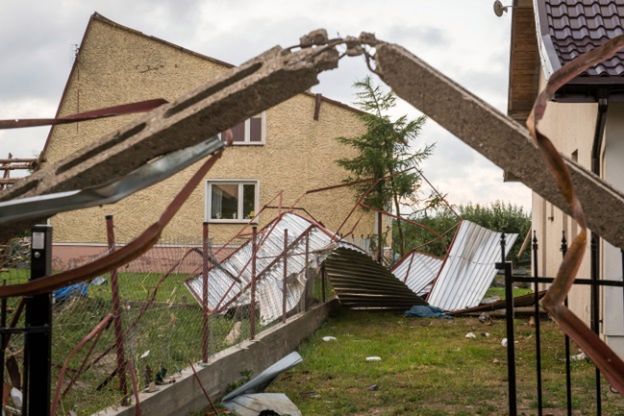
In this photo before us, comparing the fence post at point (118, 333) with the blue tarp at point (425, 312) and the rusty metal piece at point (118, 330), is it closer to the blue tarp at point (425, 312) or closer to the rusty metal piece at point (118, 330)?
the rusty metal piece at point (118, 330)

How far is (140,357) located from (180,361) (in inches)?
44.2

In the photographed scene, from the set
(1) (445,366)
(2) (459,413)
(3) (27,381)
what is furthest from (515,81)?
(3) (27,381)

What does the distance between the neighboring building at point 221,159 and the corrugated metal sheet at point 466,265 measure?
386 inches

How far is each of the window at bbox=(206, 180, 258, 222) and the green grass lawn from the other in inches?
527

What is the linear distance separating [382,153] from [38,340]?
66.9 feet

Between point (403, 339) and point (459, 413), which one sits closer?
point (459, 413)

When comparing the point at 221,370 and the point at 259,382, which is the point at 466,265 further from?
the point at 259,382

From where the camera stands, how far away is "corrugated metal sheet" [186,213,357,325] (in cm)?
1069

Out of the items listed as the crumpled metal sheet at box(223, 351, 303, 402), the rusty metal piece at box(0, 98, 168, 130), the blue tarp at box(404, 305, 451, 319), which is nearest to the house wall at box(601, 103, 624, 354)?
the crumpled metal sheet at box(223, 351, 303, 402)

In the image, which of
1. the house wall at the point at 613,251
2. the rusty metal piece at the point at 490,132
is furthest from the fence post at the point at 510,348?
the house wall at the point at 613,251

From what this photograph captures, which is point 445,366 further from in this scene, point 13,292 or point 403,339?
point 13,292

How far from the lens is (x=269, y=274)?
11359mm

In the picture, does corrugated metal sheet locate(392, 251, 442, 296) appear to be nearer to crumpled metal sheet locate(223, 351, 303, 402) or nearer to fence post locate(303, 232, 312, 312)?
fence post locate(303, 232, 312, 312)

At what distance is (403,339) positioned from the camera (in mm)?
11523
